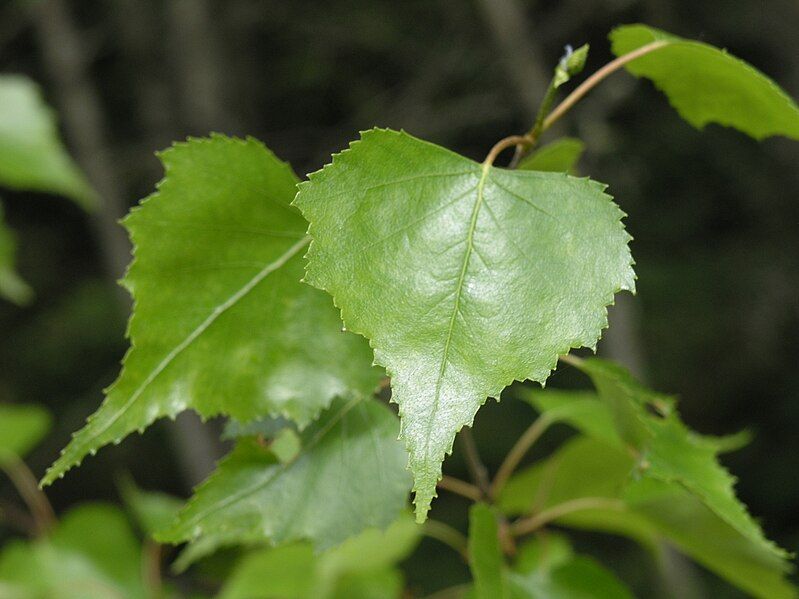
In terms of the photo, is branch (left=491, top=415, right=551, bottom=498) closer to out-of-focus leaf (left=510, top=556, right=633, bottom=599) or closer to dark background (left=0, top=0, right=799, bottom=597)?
out-of-focus leaf (left=510, top=556, right=633, bottom=599)

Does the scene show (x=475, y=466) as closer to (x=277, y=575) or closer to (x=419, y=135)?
(x=277, y=575)

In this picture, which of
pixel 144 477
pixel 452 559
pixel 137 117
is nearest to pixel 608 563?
pixel 452 559

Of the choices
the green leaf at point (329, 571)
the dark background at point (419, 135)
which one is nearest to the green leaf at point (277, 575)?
the green leaf at point (329, 571)

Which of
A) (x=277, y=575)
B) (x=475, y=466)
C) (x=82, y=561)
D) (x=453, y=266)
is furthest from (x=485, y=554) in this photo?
(x=82, y=561)

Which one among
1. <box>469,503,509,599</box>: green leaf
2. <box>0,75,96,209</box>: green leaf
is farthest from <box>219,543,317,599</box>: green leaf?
<box>0,75,96,209</box>: green leaf

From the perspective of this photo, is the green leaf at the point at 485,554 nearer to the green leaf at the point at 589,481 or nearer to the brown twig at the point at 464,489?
the brown twig at the point at 464,489

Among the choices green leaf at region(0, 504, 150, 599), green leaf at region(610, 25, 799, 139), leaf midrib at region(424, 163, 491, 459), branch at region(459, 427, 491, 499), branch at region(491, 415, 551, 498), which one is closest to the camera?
leaf midrib at region(424, 163, 491, 459)
